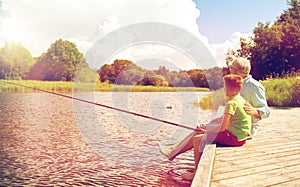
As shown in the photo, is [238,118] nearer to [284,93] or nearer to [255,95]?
[255,95]

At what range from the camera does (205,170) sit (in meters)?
3.50

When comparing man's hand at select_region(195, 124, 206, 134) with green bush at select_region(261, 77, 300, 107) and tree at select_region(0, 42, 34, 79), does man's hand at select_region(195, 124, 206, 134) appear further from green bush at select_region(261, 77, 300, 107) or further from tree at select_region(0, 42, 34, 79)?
tree at select_region(0, 42, 34, 79)

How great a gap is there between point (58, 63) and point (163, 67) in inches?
1669

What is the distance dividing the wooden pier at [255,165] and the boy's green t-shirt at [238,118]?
0.26 metres

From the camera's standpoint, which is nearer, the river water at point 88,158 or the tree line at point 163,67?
the river water at point 88,158

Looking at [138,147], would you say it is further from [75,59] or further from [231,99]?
[75,59]

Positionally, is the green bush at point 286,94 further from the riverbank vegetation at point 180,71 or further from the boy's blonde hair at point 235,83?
the boy's blonde hair at point 235,83

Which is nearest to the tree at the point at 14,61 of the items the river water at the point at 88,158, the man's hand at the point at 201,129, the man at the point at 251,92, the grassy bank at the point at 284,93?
the river water at the point at 88,158

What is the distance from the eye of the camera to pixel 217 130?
480 centimetres

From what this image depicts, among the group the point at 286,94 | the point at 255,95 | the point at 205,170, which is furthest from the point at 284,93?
the point at 205,170

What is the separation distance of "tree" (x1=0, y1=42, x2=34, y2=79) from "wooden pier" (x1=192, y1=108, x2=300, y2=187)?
63302mm

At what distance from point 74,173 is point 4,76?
6145cm

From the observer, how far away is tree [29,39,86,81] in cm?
6225

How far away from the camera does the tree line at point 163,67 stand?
28.9m
